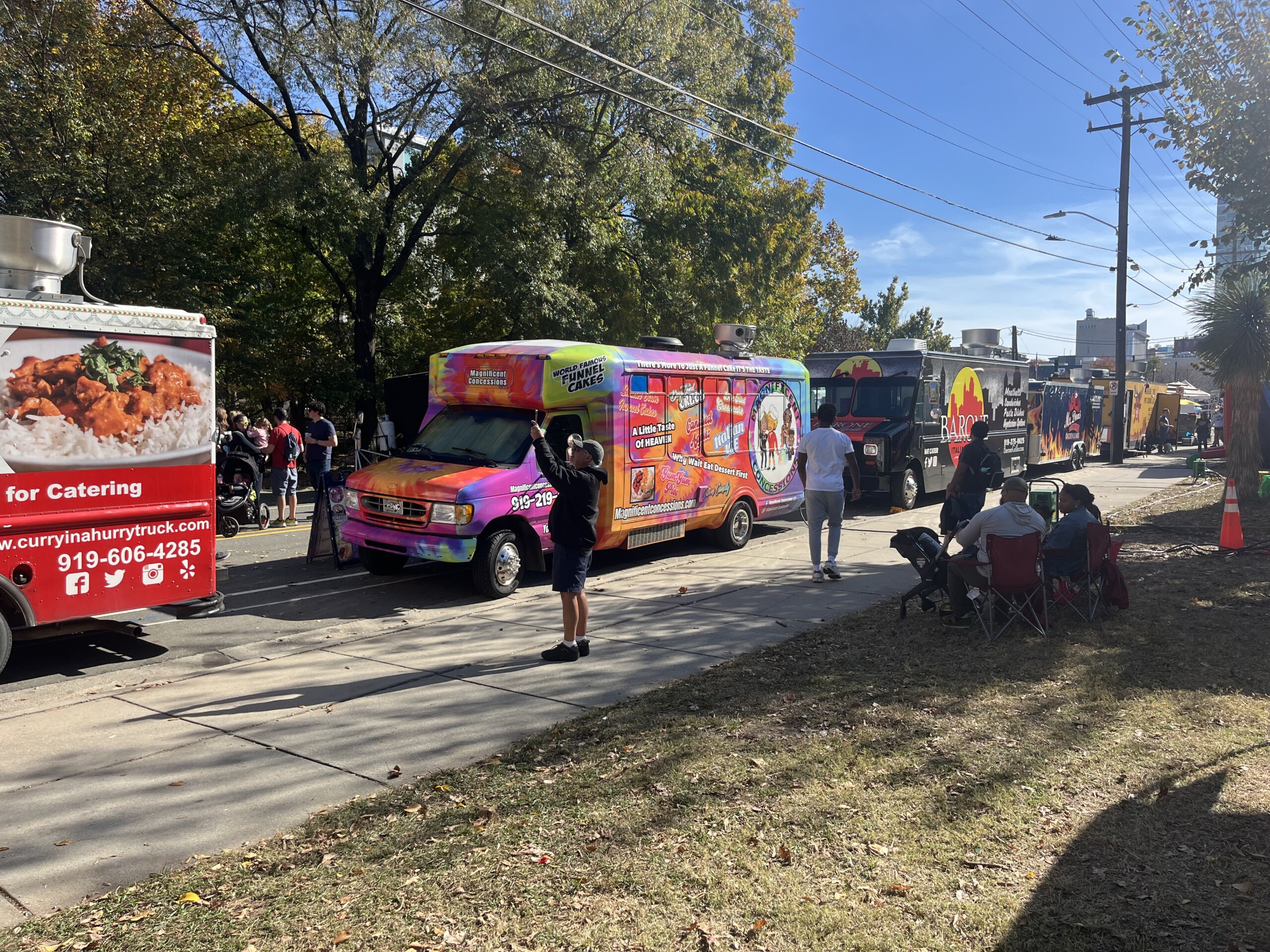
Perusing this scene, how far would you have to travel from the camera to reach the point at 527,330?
2080cm

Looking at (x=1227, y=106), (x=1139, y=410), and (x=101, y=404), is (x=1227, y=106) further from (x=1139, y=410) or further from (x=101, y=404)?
(x=1139, y=410)

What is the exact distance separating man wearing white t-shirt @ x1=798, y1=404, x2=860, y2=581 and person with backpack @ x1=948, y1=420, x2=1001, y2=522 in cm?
107

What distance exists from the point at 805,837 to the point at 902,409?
1434 cm

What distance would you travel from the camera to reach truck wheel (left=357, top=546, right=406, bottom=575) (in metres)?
11.0

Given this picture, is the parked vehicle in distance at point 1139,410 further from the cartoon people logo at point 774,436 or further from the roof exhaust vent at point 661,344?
the roof exhaust vent at point 661,344

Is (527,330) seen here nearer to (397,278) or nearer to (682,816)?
(397,278)

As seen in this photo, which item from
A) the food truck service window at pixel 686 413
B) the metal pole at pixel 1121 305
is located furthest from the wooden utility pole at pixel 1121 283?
the food truck service window at pixel 686 413

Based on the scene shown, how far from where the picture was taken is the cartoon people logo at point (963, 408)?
18953 mm

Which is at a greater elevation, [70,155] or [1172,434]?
[70,155]

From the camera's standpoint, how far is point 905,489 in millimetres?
17625

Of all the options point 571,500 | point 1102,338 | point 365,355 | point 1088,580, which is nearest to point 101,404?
point 571,500

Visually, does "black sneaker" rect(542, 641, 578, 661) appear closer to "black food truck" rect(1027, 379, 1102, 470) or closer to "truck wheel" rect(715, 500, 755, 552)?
"truck wheel" rect(715, 500, 755, 552)

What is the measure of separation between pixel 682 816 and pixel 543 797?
29.2 inches

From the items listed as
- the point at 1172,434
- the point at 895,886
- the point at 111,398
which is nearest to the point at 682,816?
the point at 895,886
